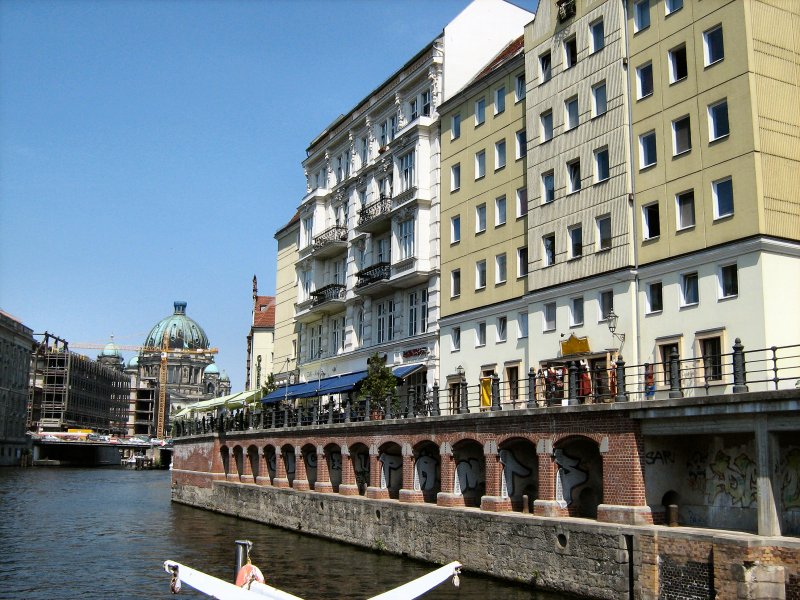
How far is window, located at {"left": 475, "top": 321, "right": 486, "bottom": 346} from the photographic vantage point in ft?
138

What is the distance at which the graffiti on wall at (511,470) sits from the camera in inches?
1197

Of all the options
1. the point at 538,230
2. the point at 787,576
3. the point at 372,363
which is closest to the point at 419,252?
the point at 372,363

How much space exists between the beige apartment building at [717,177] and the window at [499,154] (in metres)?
9.75

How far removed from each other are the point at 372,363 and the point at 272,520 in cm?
1004

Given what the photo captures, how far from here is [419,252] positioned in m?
46.7

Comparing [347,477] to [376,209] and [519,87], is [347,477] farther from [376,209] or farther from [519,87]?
[519,87]

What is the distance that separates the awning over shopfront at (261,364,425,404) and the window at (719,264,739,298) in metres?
20.1

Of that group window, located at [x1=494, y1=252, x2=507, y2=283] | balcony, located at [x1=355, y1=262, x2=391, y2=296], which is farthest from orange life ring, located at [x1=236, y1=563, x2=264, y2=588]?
balcony, located at [x1=355, y1=262, x2=391, y2=296]

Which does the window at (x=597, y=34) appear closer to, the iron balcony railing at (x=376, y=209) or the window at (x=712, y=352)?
the window at (x=712, y=352)

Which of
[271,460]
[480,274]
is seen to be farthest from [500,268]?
[271,460]

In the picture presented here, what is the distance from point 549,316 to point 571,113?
339 inches

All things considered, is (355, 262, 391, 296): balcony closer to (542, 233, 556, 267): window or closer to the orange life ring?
(542, 233, 556, 267): window

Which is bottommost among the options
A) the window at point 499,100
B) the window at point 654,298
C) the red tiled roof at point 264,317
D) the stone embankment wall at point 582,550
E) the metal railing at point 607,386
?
the stone embankment wall at point 582,550

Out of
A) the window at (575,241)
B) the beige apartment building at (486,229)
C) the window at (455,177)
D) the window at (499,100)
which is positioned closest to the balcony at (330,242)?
the beige apartment building at (486,229)
